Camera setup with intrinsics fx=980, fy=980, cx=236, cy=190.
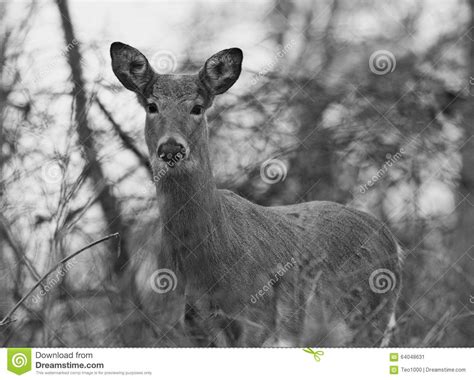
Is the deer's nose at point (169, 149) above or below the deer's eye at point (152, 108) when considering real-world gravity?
below

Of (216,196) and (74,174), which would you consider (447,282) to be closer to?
(216,196)

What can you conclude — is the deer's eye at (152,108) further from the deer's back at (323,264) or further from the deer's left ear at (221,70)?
the deer's back at (323,264)

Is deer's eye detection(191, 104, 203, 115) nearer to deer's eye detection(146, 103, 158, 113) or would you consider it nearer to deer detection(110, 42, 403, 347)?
deer detection(110, 42, 403, 347)

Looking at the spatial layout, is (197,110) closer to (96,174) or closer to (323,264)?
(96,174)

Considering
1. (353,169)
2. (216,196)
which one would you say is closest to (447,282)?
(353,169)

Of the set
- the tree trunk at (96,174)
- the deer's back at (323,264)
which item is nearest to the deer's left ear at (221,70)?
the deer's back at (323,264)

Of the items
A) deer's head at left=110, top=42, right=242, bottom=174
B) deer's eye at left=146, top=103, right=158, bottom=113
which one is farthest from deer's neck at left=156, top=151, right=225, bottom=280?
deer's eye at left=146, top=103, right=158, bottom=113

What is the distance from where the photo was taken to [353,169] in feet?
44.8

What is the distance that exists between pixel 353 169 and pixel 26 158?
4.98m

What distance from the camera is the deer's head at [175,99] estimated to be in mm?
9211

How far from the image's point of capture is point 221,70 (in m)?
10.0

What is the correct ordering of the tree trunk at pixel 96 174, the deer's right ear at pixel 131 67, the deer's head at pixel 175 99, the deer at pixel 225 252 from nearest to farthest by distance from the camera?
the deer's head at pixel 175 99 → the deer at pixel 225 252 → the deer's right ear at pixel 131 67 → the tree trunk at pixel 96 174

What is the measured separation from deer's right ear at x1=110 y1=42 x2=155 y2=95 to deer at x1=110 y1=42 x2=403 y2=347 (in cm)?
1

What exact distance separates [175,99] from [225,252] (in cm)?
158
